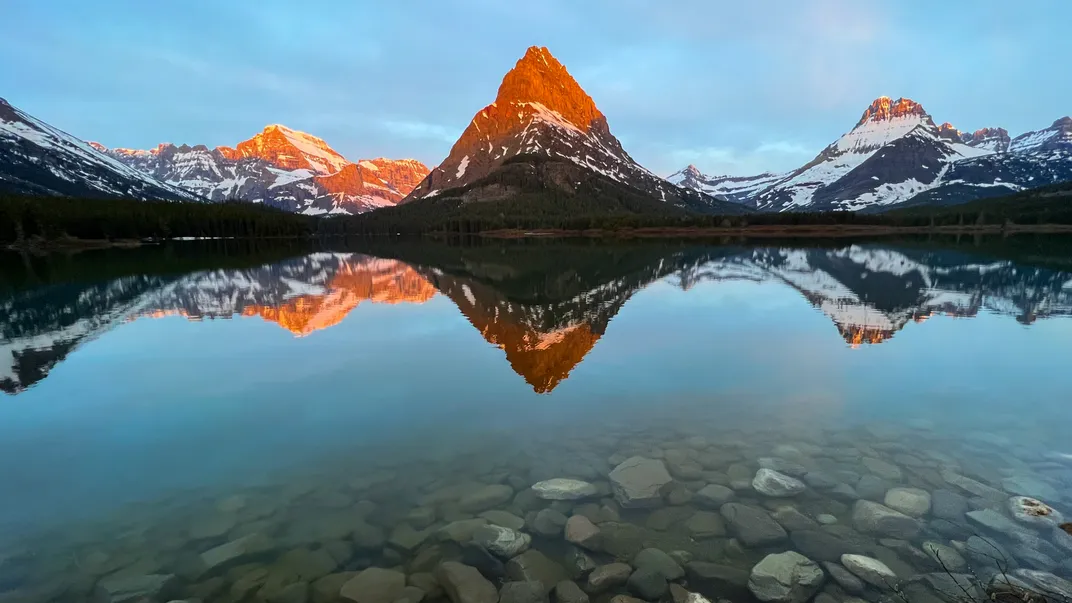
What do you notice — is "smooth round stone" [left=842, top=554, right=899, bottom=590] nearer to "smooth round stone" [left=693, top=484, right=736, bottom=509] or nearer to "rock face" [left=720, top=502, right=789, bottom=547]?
"rock face" [left=720, top=502, right=789, bottom=547]

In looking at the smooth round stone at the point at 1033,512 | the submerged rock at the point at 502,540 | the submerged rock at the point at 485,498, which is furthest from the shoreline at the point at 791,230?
the submerged rock at the point at 502,540

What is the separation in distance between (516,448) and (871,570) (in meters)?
6.87

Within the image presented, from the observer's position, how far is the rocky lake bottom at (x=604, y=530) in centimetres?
709

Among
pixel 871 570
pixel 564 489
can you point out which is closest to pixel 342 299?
pixel 564 489

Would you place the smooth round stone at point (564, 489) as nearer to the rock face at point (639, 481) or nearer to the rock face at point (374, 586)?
the rock face at point (639, 481)

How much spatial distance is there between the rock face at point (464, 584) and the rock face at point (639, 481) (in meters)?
3.04

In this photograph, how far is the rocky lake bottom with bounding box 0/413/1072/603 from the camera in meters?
7.09

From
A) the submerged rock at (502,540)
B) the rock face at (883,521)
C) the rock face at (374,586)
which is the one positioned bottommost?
the rock face at (374,586)

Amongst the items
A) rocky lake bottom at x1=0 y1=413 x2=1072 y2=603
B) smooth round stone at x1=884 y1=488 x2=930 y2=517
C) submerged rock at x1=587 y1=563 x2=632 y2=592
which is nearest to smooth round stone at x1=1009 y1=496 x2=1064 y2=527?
rocky lake bottom at x1=0 y1=413 x2=1072 y2=603

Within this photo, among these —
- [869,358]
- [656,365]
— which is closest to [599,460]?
[656,365]

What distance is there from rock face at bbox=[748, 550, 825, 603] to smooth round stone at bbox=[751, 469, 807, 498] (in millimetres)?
1864

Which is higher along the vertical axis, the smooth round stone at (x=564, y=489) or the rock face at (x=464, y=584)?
the smooth round stone at (x=564, y=489)

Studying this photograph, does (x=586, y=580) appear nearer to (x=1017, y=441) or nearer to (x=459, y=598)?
(x=459, y=598)

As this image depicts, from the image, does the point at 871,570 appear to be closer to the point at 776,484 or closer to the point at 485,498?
A: the point at 776,484
